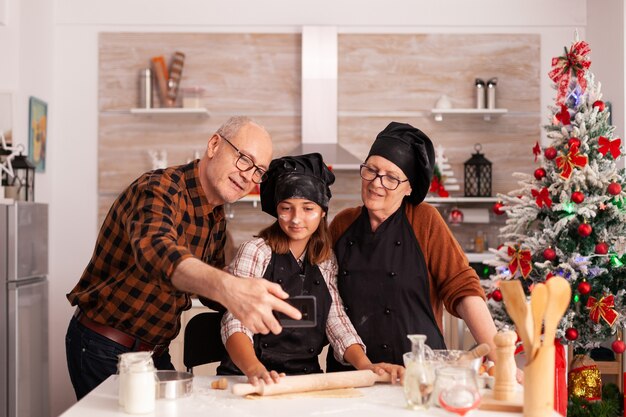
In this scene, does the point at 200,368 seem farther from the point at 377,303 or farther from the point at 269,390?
the point at 269,390

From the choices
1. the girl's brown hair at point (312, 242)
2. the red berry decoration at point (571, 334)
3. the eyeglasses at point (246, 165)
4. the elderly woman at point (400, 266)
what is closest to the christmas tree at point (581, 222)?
the red berry decoration at point (571, 334)

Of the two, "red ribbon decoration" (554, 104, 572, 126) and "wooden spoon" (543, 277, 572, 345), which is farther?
"red ribbon decoration" (554, 104, 572, 126)

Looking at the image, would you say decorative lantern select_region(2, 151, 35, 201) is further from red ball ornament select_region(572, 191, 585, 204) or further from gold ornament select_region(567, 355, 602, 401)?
gold ornament select_region(567, 355, 602, 401)

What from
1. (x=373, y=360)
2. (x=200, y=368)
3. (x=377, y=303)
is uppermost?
(x=377, y=303)

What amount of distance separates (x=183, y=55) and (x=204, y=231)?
3468 mm

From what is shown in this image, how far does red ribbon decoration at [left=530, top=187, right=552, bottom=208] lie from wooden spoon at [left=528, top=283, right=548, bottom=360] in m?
2.61

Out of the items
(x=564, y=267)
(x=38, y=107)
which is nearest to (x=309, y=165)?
(x=564, y=267)

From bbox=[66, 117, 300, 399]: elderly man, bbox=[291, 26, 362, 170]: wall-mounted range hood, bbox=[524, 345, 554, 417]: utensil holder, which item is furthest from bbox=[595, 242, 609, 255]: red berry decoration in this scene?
bbox=[524, 345, 554, 417]: utensil holder

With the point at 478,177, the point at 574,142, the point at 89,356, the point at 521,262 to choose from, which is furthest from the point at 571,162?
the point at 89,356

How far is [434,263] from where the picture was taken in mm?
2479

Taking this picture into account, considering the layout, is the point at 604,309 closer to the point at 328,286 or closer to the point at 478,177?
the point at 478,177

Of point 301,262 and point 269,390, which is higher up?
point 301,262

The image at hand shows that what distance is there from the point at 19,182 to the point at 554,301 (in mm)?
3592

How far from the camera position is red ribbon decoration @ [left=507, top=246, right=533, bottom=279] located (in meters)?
4.23
